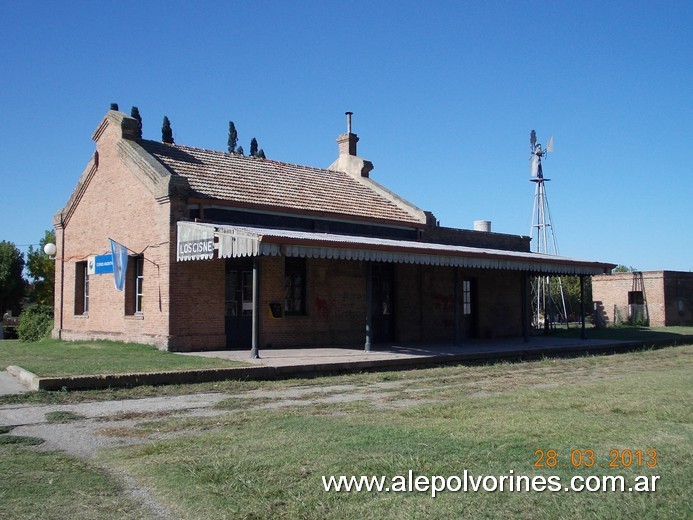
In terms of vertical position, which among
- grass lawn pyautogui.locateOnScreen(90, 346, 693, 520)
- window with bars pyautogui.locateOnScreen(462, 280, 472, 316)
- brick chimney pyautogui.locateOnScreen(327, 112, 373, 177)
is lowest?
grass lawn pyautogui.locateOnScreen(90, 346, 693, 520)

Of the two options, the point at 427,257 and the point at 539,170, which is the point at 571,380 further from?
the point at 539,170

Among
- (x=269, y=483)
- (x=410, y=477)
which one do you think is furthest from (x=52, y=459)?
(x=410, y=477)

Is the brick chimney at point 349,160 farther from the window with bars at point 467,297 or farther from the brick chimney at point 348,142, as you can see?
the window with bars at point 467,297

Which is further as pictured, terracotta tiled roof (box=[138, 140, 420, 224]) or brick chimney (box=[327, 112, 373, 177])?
brick chimney (box=[327, 112, 373, 177])

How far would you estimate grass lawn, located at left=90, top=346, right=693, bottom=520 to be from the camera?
494cm

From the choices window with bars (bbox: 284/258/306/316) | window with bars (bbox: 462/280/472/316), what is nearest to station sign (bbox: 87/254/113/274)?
window with bars (bbox: 284/258/306/316)

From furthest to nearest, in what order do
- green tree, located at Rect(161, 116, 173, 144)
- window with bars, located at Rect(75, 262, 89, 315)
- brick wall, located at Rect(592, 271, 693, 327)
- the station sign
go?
green tree, located at Rect(161, 116, 173, 144)
brick wall, located at Rect(592, 271, 693, 327)
window with bars, located at Rect(75, 262, 89, 315)
the station sign

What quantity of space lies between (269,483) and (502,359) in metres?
13.8

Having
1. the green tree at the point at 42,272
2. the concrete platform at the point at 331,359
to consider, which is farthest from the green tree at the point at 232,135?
the concrete platform at the point at 331,359

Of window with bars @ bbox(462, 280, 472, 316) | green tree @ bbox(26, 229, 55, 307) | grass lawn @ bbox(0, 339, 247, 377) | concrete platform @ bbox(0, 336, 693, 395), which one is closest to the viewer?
concrete platform @ bbox(0, 336, 693, 395)

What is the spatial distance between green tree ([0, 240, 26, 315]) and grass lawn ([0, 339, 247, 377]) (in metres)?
30.1

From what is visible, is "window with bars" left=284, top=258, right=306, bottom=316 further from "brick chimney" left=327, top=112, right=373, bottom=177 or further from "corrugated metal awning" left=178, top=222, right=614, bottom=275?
"brick chimney" left=327, top=112, right=373, bottom=177

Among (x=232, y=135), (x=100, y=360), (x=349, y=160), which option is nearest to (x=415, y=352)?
(x=100, y=360)

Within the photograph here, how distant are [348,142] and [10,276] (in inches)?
1158
